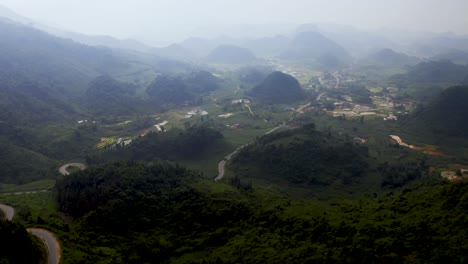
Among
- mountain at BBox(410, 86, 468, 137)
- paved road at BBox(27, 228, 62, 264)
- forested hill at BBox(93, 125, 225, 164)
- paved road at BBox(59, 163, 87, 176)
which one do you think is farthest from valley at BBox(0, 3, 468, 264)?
paved road at BBox(59, 163, 87, 176)

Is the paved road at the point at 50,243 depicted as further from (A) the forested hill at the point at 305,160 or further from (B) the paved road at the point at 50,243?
(A) the forested hill at the point at 305,160

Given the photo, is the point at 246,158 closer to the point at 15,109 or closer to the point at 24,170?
the point at 24,170

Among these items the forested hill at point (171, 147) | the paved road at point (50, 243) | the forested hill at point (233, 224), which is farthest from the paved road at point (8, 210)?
the forested hill at point (171, 147)

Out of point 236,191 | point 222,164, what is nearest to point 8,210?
point 236,191

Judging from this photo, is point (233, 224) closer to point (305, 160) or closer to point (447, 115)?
point (305, 160)

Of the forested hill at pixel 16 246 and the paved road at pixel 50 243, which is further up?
the forested hill at pixel 16 246

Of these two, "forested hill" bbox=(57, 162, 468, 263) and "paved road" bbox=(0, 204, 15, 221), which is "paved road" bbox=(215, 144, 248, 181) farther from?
"paved road" bbox=(0, 204, 15, 221)
